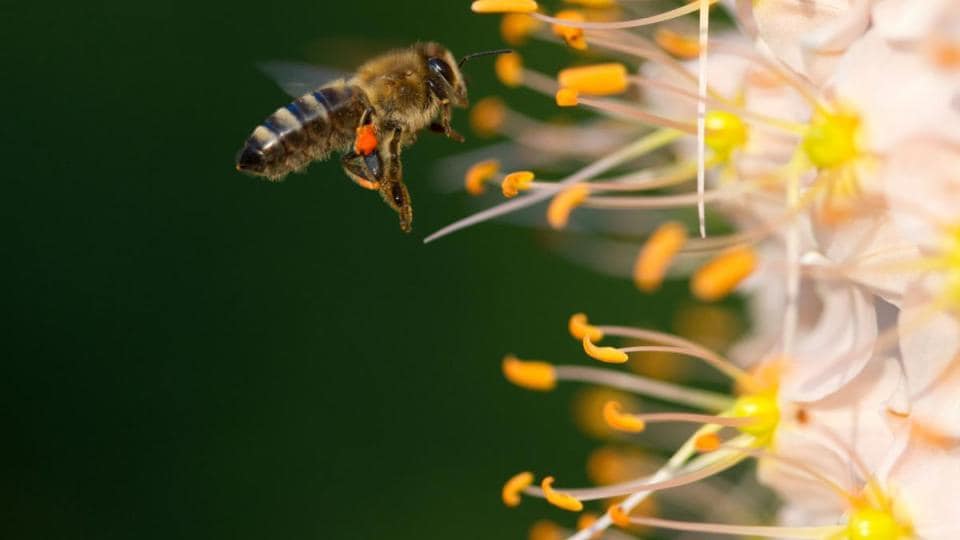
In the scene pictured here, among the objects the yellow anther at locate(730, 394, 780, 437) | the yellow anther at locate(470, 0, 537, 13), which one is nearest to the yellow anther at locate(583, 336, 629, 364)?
the yellow anther at locate(730, 394, 780, 437)

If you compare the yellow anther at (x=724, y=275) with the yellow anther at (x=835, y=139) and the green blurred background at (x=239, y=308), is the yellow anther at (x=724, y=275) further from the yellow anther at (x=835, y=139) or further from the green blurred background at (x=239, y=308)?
the green blurred background at (x=239, y=308)

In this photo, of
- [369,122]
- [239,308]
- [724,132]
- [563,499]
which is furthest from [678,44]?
[239,308]

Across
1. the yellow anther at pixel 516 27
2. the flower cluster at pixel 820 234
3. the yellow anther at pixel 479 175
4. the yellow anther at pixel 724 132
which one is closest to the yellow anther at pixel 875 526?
the flower cluster at pixel 820 234

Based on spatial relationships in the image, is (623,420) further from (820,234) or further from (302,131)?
(302,131)

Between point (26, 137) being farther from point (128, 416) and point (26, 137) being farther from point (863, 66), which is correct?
point (863, 66)

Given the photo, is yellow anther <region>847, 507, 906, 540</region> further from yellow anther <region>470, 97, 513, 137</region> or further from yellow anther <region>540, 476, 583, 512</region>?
yellow anther <region>470, 97, 513, 137</region>

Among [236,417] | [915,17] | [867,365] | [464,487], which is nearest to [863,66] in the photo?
[915,17]

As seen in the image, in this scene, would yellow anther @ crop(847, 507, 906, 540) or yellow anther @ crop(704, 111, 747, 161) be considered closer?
yellow anther @ crop(847, 507, 906, 540)
